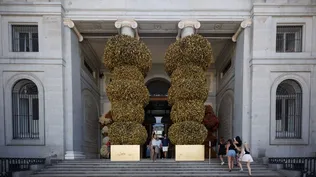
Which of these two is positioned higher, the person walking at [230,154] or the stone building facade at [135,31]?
the stone building facade at [135,31]

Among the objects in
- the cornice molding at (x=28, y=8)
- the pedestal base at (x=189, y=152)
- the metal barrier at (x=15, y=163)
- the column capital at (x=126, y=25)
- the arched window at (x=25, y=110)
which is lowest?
the metal barrier at (x=15, y=163)

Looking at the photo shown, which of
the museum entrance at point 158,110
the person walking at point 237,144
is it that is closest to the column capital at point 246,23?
the person walking at point 237,144

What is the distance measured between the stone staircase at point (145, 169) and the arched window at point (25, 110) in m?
3.08

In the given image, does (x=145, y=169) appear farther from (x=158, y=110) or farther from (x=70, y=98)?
(x=158, y=110)

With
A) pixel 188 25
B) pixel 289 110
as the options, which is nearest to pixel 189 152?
pixel 289 110

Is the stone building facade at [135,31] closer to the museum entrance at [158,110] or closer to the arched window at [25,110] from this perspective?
the arched window at [25,110]

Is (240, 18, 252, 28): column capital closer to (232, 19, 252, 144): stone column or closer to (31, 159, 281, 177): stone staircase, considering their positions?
(232, 19, 252, 144): stone column

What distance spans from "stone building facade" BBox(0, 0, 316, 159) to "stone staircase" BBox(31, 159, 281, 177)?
6.94 feet

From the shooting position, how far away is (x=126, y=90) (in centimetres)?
1105

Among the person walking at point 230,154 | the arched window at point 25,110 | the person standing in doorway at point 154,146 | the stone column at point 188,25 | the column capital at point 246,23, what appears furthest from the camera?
the stone column at point 188,25

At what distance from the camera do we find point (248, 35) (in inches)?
502

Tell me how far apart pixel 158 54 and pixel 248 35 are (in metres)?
7.40

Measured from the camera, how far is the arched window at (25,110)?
489 inches

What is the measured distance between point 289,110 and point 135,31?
958 cm
